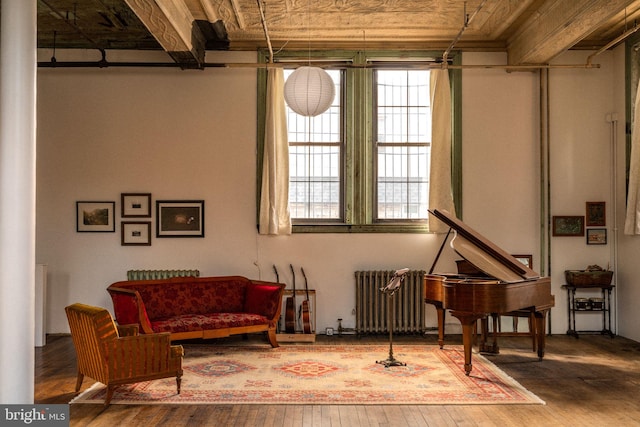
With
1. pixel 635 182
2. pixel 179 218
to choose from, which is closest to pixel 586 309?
pixel 635 182

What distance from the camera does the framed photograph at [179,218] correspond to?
922cm

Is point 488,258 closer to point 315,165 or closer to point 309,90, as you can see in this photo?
point 309,90

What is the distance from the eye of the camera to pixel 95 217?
9188 mm

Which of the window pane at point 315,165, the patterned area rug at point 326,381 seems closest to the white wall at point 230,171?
the window pane at point 315,165

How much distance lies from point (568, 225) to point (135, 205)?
6126mm

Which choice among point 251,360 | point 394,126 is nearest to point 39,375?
point 251,360

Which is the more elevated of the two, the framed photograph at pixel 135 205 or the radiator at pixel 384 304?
the framed photograph at pixel 135 205

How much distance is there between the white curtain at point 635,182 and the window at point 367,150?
2.24 metres

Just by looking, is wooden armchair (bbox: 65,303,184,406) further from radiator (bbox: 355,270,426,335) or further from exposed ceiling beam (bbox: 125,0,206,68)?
radiator (bbox: 355,270,426,335)

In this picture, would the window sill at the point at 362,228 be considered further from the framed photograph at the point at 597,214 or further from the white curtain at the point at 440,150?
the framed photograph at the point at 597,214

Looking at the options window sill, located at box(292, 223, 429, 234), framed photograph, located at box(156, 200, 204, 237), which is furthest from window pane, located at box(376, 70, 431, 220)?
framed photograph, located at box(156, 200, 204, 237)

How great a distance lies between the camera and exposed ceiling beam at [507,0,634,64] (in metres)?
6.88

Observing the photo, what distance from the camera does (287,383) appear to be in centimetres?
639

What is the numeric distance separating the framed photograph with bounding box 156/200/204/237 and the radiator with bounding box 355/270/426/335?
7.75 feet
